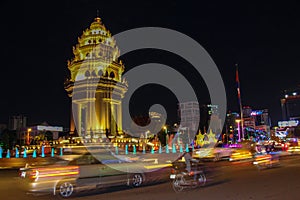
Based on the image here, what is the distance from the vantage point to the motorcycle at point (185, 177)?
41.2ft

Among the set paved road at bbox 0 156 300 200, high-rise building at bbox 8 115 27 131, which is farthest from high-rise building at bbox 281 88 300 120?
paved road at bbox 0 156 300 200

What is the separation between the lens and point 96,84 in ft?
179

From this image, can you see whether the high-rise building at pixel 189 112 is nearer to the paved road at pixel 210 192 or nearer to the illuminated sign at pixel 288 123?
the illuminated sign at pixel 288 123

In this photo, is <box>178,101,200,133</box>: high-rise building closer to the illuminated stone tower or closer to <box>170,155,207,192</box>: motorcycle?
the illuminated stone tower

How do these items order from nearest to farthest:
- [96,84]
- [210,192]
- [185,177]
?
[210,192], [185,177], [96,84]

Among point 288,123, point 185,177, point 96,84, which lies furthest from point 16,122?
point 185,177

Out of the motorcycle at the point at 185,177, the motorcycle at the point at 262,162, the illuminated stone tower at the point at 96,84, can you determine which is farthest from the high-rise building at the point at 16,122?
the motorcycle at the point at 185,177

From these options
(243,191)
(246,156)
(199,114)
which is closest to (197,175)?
(243,191)

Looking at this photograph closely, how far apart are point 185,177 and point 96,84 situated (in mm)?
43722

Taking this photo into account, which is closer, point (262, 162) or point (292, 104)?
point (262, 162)

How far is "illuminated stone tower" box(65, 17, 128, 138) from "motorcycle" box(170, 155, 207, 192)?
4008cm

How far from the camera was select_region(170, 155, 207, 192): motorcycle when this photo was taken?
12545 mm

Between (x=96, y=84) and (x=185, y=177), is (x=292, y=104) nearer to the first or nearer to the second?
(x=96, y=84)

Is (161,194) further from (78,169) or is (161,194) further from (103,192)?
(78,169)
